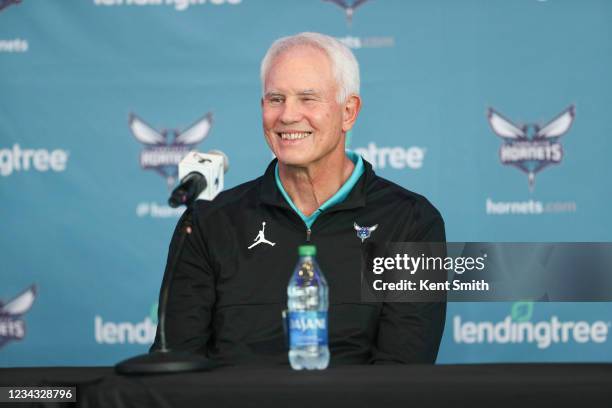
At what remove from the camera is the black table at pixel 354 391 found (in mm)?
1301

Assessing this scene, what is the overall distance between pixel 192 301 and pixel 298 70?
642 mm

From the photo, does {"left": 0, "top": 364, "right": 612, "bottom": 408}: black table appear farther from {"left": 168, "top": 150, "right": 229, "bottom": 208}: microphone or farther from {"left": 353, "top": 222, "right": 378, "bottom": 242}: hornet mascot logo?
{"left": 353, "top": 222, "right": 378, "bottom": 242}: hornet mascot logo

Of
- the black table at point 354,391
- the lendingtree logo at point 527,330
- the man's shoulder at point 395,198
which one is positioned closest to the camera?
the black table at point 354,391

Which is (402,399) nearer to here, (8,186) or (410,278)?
(410,278)

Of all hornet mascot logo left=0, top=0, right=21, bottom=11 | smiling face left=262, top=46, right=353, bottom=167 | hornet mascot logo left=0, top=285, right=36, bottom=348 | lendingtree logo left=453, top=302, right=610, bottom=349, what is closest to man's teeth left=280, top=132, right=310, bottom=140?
smiling face left=262, top=46, right=353, bottom=167

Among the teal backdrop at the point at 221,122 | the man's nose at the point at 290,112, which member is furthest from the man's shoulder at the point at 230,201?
the teal backdrop at the point at 221,122

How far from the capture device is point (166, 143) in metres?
3.65

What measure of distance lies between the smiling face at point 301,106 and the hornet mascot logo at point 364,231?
209 mm

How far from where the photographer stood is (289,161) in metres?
2.22

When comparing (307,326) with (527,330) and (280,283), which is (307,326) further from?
(527,330)

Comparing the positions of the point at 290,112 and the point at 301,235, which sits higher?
the point at 290,112

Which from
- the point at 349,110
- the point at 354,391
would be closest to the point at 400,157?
the point at 349,110

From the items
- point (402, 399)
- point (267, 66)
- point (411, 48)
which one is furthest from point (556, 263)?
point (402, 399)

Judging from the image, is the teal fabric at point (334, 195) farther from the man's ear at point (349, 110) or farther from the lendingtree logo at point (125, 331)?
the lendingtree logo at point (125, 331)
